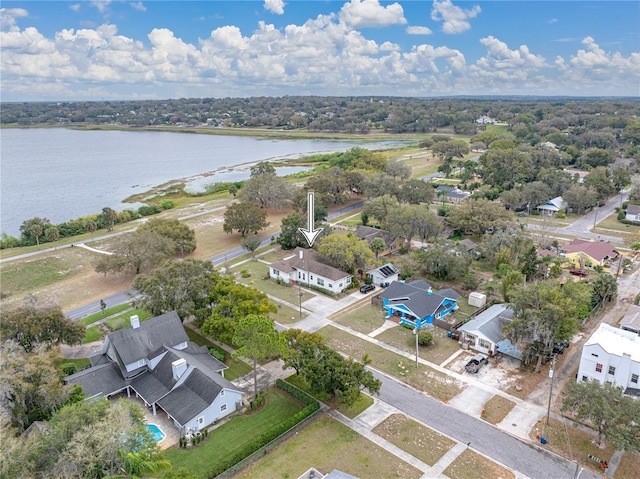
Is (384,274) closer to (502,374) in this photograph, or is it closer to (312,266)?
(312,266)

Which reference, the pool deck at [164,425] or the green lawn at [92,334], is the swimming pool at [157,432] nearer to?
the pool deck at [164,425]

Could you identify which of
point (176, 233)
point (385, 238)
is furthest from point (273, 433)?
point (176, 233)

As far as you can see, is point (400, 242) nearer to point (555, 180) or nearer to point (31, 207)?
point (555, 180)

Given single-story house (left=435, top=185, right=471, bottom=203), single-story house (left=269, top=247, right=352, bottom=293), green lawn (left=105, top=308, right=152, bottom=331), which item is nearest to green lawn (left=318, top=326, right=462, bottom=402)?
single-story house (left=269, top=247, right=352, bottom=293)

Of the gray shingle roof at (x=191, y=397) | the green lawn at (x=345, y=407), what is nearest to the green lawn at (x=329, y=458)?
the green lawn at (x=345, y=407)

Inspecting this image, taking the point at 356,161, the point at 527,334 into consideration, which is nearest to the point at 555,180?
the point at 356,161

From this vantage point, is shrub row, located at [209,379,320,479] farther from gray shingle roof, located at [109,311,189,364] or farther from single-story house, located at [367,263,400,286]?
single-story house, located at [367,263,400,286]

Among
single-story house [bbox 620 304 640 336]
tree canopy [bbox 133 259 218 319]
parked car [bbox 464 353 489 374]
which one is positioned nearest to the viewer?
parked car [bbox 464 353 489 374]
